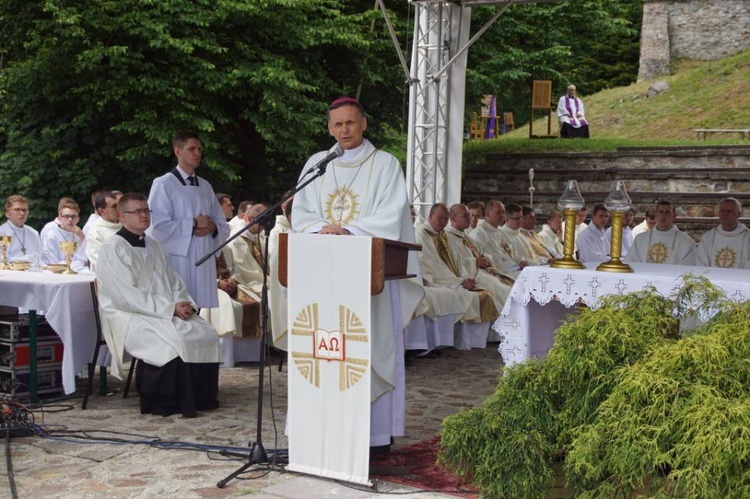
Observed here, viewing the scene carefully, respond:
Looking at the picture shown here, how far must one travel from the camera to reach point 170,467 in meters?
5.54

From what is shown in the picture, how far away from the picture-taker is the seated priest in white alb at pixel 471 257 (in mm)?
11258

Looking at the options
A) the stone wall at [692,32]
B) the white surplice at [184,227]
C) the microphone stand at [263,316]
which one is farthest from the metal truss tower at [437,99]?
the stone wall at [692,32]

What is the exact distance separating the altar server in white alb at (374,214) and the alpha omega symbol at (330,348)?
0.95 ft

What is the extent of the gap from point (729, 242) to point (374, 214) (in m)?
6.15

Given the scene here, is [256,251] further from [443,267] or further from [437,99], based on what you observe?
[437,99]

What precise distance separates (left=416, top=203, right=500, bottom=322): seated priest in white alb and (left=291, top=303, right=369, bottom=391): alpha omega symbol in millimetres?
5543

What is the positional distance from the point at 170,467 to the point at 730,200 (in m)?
6.97

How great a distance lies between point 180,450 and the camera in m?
5.95

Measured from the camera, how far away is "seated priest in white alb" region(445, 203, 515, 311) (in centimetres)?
1126

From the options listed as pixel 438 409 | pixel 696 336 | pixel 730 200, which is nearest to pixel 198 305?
pixel 438 409

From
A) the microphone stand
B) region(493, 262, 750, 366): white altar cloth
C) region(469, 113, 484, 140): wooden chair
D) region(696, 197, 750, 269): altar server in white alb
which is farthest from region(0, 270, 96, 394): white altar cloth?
region(469, 113, 484, 140): wooden chair

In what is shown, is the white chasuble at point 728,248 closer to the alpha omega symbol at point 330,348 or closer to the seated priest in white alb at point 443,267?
the seated priest in white alb at point 443,267

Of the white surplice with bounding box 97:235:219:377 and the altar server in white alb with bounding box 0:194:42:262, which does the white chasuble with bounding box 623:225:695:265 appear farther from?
the altar server in white alb with bounding box 0:194:42:262

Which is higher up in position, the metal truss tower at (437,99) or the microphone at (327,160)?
the metal truss tower at (437,99)
